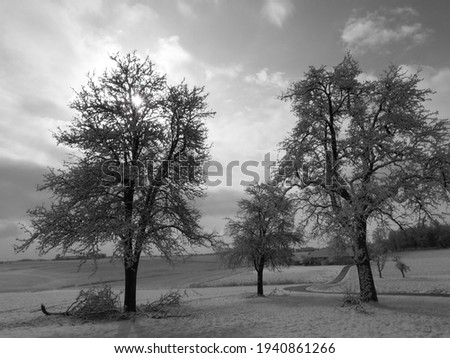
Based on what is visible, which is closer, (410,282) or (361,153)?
(361,153)

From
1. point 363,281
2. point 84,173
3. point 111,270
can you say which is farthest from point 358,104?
point 111,270

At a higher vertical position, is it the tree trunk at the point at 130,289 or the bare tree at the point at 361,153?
the bare tree at the point at 361,153

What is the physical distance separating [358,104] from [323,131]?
2.28 m

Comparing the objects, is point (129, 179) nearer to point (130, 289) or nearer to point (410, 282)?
point (130, 289)

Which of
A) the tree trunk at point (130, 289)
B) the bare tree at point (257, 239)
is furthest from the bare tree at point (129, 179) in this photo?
the bare tree at point (257, 239)

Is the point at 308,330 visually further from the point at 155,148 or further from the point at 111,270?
the point at 111,270

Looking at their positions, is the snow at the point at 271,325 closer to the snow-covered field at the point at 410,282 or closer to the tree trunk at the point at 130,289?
the tree trunk at the point at 130,289

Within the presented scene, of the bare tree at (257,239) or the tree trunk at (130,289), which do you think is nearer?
the tree trunk at (130,289)

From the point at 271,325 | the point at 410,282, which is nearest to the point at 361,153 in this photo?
the point at 271,325

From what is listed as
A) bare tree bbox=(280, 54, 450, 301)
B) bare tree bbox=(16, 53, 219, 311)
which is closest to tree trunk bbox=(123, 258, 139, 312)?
bare tree bbox=(16, 53, 219, 311)

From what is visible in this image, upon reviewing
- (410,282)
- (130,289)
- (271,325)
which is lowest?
(410,282)

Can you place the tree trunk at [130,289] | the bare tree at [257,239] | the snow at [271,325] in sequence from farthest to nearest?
the bare tree at [257,239]
the tree trunk at [130,289]
the snow at [271,325]

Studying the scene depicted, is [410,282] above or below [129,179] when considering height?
below

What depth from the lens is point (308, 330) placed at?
1163 centimetres
